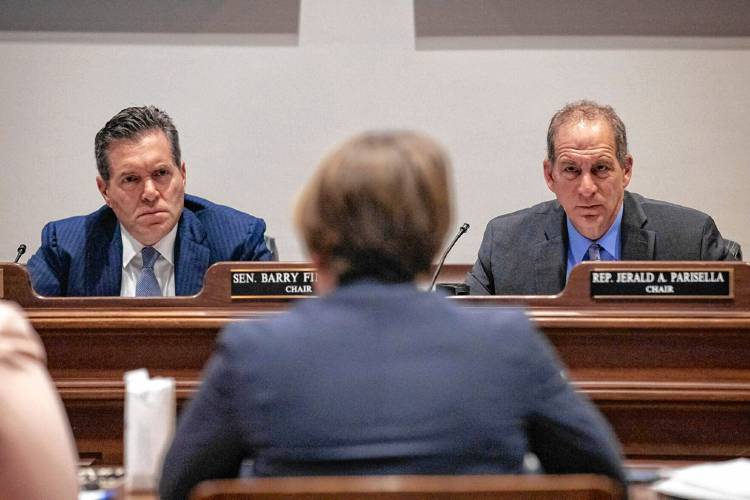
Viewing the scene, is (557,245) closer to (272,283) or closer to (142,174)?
(272,283)

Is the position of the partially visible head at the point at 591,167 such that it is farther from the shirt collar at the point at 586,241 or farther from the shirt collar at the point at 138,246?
the shirt collar at the point at 138,246

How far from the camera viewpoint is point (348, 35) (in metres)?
4.20

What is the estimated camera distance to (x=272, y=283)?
213 cm

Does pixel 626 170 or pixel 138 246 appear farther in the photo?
pixel 626 170

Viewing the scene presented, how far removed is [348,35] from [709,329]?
8.37ft

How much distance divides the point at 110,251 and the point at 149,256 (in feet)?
0.39

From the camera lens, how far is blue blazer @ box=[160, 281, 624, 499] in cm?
111

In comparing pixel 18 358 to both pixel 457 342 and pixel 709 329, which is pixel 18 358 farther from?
pixel 709 329

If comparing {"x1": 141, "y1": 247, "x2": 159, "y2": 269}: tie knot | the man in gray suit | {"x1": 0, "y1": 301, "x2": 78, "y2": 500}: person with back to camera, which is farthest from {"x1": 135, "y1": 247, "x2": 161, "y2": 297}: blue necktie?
{"x1": 0, "y1": 301, "x2": 78, "y2": 500}: person with back to camera

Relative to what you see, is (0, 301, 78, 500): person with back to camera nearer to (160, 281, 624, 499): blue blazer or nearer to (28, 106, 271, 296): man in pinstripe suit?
(160, 281, 624, 499): blue blazer

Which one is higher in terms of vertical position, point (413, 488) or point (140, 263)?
point (140, 263)

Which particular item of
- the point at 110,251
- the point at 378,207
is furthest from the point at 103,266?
the point at 378,207

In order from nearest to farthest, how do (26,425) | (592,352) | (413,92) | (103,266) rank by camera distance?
(26,425)
(592,352)
(103,266)
(413,92)

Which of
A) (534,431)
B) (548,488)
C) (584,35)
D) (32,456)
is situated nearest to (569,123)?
(584,35)
